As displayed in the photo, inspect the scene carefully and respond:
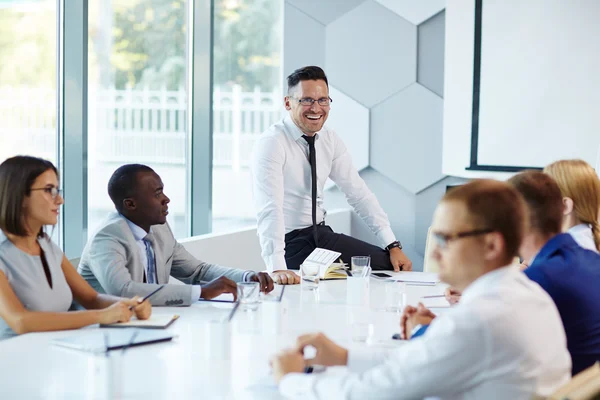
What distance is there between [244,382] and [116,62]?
368 centimetres

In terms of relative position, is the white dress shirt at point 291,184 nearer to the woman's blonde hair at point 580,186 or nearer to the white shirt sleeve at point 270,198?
the white shirt sleeve at point 270,198

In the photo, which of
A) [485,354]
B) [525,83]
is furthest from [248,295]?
[525,83]

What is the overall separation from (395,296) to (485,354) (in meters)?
1.28

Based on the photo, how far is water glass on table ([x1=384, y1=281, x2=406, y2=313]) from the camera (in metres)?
2.37

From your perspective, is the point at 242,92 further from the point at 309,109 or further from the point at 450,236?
the point at 450,236

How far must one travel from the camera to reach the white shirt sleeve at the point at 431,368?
4.14 feet

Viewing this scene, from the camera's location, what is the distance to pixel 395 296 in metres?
2.54

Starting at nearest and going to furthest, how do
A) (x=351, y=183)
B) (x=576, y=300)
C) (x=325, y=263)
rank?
(x=576, y=300) < (x=325, y=263) < (x=351, y=183)

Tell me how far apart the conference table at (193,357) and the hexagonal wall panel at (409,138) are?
3.60m

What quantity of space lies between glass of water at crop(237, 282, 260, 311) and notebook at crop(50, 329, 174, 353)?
29 centimetres

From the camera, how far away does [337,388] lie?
54.6 inches

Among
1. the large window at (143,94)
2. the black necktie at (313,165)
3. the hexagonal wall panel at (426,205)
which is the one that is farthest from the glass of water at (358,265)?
the hexagonal wall panel at (426,205)

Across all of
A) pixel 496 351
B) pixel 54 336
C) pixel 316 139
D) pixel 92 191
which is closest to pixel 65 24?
pixel 92 191

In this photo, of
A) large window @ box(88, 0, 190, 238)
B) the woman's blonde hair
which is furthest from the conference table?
large window @ box(88, 0, 190, 238)
